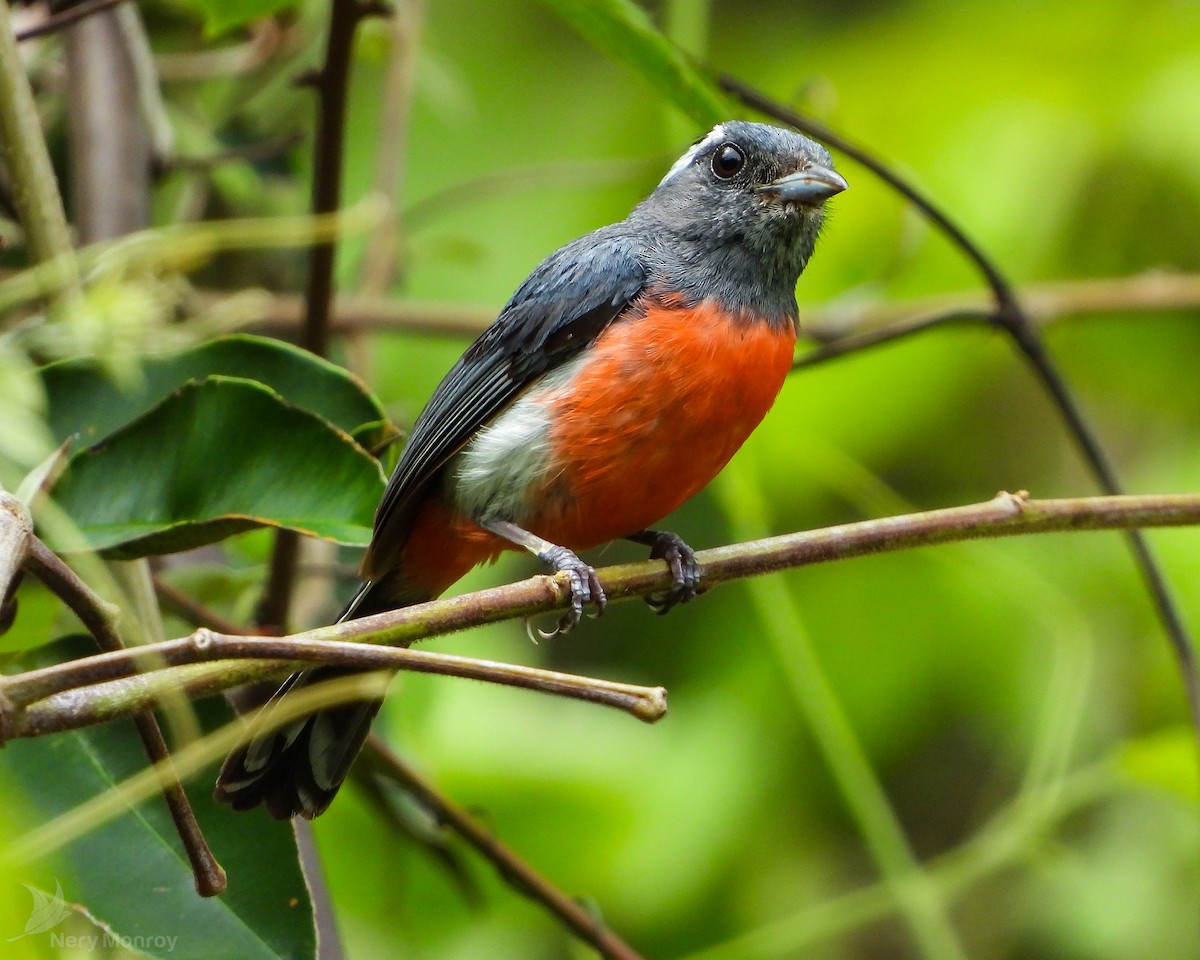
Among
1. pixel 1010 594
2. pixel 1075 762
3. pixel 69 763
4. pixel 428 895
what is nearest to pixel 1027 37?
pixel 1010 594

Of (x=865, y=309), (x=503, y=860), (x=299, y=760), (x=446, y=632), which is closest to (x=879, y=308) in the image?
(x=865, y=309)

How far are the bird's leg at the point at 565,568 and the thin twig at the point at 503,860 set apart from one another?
0.38 metres

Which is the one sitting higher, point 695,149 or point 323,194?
point 695,149

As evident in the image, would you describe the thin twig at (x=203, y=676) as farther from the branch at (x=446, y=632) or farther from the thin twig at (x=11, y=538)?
the thin twig at (x=11, y=538)

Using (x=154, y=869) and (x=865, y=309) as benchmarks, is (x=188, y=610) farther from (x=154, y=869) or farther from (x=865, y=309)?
(x=865, y=309)

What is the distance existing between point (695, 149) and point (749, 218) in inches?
17.3

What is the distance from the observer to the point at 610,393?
→ 2.64 metres

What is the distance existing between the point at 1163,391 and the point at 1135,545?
1841 mm

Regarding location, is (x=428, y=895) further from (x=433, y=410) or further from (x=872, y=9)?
(x=872, y=9)

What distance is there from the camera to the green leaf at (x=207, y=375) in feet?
7.54

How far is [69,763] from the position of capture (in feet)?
6.51

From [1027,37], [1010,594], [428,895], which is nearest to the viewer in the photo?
[428,895]

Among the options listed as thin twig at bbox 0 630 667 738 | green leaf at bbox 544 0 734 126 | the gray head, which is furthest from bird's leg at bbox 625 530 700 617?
green leaf at bbox 544 0 734 126

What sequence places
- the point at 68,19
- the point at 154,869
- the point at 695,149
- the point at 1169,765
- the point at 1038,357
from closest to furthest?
the point at 154,869 < the point at 68,19 < the point at 1038,357 < the point at 1169,765 < the point at 695,149
